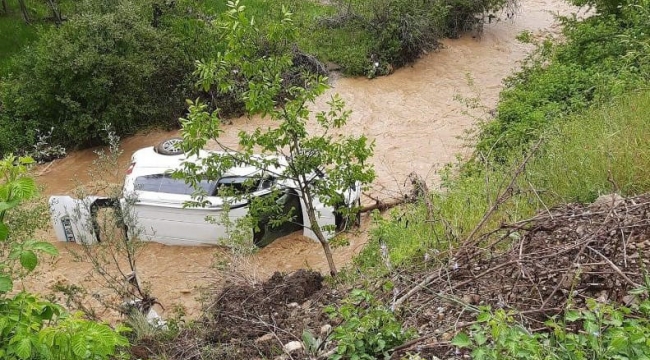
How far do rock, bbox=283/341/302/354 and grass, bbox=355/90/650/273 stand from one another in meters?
1.30

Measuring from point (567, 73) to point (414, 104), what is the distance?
4.68m

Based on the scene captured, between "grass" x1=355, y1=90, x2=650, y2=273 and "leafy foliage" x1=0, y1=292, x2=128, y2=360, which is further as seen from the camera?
"grass" x1=355, y1=90, x2=650, y2=273

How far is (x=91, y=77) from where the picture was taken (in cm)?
1198

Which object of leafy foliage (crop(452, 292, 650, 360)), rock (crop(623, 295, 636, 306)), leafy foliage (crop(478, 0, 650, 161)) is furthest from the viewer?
leafy foliage (crop(478, 0, 650, 161))

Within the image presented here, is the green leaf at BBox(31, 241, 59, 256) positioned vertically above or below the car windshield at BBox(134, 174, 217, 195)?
above

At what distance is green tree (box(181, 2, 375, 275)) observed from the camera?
5.53 meters

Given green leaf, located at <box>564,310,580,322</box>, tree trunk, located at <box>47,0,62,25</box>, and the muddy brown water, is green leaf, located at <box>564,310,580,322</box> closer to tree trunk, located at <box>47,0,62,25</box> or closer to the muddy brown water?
the muddy brown water

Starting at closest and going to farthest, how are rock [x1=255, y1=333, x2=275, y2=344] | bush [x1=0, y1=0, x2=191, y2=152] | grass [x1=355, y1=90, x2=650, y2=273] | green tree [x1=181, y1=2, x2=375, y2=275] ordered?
rock [x1=255, y1=333, x2=275, y2=344] < grass [x1=355, y1=90, x2=650, y2=273] < green tree [x1=181, y1=2, x2=375, y2=275] < bush [x1=0, y1=0, x2=191, y2=152]

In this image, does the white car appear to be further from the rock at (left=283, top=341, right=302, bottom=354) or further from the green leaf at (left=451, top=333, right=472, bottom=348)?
the green leaf at (left=451, top=333, right=472, bottom=348)

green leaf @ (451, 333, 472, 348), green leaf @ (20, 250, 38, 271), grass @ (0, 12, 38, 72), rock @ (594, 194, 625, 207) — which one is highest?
green leaf @ (20, 250, 38, 271)

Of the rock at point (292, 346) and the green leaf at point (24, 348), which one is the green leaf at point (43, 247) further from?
the rock at point (292, 346)

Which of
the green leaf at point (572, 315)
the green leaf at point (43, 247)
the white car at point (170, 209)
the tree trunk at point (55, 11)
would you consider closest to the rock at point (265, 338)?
the green leaf at point (43, 247)

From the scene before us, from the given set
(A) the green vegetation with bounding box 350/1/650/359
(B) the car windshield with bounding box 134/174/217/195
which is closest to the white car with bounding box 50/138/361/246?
(B) the car windshield with bounding box 134/174/217/195

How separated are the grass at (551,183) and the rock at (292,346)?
1299 mm
